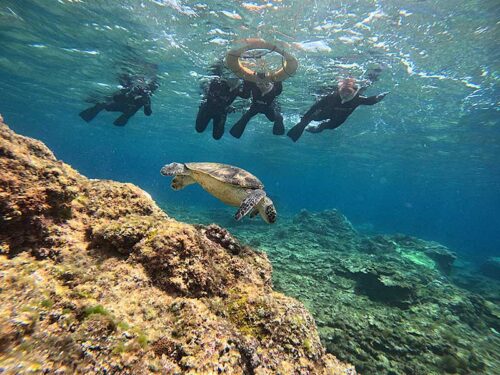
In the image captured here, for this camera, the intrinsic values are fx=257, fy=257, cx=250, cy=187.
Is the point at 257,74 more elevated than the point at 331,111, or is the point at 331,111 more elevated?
the point at 257,74

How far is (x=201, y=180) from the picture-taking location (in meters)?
5.38

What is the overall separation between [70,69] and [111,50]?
731 cm

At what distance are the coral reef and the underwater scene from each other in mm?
63

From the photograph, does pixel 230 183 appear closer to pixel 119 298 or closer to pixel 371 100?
pixel 119 298

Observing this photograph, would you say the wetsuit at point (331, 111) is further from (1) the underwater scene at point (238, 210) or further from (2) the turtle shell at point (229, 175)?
(2) the turtle shell at point (229, 175)

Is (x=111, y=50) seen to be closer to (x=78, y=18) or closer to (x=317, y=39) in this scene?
(x=78, y=18)

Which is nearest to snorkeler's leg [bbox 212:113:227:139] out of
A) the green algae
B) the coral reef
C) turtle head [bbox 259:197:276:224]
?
the coral reef

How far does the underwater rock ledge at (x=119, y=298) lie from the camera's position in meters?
1.58

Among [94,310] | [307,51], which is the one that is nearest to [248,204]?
[94,310]

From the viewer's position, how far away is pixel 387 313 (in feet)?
24.8

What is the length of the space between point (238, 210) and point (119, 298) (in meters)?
2.30

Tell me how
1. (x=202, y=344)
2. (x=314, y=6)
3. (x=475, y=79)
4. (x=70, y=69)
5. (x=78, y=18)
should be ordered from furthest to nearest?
(x=70, y=69) → (x=475, y=79) → (x=78, y=18) → (x=314, y=6) → (x=202, y=344)

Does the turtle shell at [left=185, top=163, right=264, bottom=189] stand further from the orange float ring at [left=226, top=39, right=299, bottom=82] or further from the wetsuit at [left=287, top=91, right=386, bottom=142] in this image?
the wetsuit at [left=287, top=91, right=386, bottom=142]

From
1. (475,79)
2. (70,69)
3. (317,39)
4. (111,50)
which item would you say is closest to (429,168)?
(475,79)
